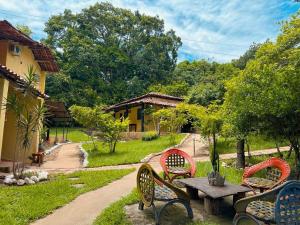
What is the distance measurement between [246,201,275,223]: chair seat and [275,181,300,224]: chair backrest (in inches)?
15.4

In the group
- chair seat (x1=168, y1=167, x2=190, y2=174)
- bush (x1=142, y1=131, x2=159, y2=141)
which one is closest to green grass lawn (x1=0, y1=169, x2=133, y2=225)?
chair seat (x1=168, y1=167, x2=190, y2=174)

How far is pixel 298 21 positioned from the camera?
34.8ft

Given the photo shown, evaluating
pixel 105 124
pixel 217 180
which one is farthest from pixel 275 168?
pixel 105 124

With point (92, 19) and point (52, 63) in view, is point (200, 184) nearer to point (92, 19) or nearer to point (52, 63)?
point (52, 63)

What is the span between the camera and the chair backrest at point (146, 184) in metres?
4.77

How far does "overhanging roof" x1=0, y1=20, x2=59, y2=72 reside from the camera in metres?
12.8

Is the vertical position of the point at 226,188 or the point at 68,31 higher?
the point at 68,31

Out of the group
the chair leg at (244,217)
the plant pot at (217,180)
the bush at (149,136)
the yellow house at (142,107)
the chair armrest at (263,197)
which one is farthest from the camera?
the yellow house at (142,107)

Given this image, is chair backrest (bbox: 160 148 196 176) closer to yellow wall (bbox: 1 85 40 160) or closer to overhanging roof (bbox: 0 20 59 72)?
yellow wall (bbox: 1 85 40 160)

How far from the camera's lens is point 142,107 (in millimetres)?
27594

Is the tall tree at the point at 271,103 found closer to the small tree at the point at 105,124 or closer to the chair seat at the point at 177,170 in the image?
the chair seat at the point at 177,170

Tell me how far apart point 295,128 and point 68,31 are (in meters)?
40.2

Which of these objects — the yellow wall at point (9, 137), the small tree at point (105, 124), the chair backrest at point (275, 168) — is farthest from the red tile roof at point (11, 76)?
the chair backrest at point (275, 168)

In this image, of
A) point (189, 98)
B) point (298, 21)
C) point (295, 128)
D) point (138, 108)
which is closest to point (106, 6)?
point (138, 108)
